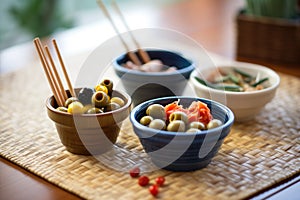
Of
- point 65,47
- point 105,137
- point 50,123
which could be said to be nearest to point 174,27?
point 65,47

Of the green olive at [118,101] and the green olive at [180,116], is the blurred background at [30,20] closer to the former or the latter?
the green olive at [118,101]

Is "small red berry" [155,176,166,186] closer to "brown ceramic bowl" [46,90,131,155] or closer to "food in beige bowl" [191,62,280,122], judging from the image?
"brown ceramic bowl" [46,90,131,155]

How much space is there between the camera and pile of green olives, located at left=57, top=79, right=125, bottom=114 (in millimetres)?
988

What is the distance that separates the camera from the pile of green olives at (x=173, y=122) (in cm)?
94

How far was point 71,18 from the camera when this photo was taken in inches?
98.4

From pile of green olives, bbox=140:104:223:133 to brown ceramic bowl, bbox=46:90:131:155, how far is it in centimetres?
5

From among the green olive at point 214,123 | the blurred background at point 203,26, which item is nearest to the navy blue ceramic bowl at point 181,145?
the green olive at point 214,123

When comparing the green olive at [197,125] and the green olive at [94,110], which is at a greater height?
the green olive at [94,110]

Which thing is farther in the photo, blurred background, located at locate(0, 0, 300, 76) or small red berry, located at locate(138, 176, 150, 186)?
blurred background, located at locate(0, 0, 300, 76)

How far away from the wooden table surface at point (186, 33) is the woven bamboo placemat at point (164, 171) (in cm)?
2

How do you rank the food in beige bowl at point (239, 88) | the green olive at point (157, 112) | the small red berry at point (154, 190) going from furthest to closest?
the food in beige bowl at point (239, 88) → the green olive at point (157, 112) → the small red berry at point (154, 190)

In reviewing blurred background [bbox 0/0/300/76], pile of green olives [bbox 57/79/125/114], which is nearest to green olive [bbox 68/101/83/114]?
pile of green olives [bbox 57/79/125/114]

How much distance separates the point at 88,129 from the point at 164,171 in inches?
6.0

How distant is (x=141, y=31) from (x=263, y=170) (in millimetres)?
857
